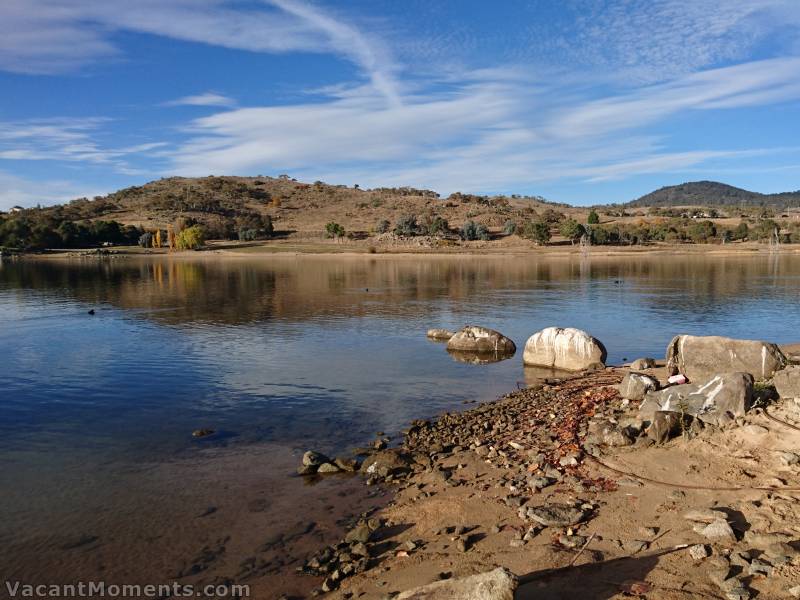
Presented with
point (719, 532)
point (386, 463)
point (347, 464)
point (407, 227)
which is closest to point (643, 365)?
point (386, 463)

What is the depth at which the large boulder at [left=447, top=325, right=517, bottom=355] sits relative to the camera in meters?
26.3

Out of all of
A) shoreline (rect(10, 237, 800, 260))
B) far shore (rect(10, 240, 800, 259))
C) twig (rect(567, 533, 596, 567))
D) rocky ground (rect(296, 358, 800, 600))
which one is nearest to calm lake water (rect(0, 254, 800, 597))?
rocky ground (rect(296, 358, 800, 600))

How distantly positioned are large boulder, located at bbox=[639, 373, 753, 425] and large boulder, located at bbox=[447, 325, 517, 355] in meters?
12.8

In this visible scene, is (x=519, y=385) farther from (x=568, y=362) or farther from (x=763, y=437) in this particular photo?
(x=763, y=437)

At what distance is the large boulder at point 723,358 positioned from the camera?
14594 mm

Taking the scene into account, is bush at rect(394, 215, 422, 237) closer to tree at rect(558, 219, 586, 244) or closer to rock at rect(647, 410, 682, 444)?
tree at rect(558, 219, 586, 244)

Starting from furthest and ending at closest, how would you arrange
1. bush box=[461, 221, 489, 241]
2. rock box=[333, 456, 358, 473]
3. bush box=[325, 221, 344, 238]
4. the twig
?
bush box=[325, 221, 344, 238] → bush box=[461, 221, 489, 241] → rock box=[333, 456, 358, 473] → the twig

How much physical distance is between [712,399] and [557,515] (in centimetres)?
505

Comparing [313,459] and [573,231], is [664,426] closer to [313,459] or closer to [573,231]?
[313,459]

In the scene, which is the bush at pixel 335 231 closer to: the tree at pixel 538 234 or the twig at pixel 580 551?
the tree at pixel 538 234

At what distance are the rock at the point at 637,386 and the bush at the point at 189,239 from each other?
119m

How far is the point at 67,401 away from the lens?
19.4 meters

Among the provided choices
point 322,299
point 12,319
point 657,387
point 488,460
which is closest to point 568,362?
point 657,387

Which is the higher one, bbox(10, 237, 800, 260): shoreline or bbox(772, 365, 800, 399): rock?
bbox(10, 237, 800, 260): shoreline
